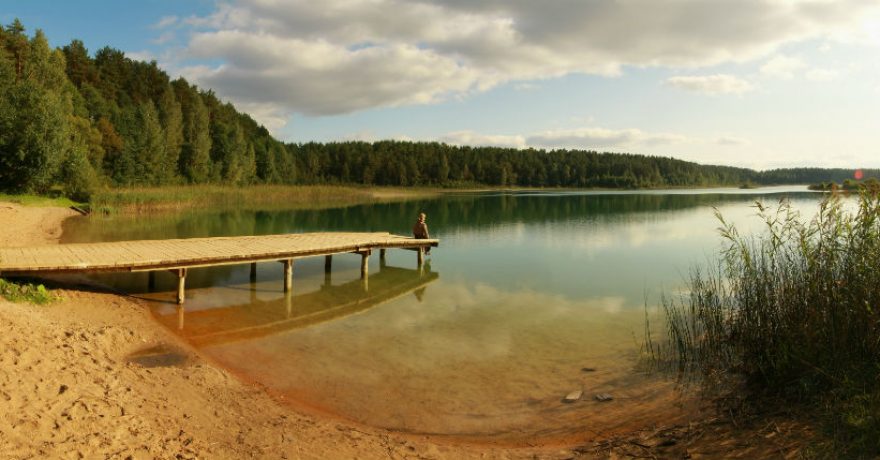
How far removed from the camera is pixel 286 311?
1206cm

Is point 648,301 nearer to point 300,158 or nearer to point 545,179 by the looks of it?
point 300,158

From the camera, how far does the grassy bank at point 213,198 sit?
34156mm

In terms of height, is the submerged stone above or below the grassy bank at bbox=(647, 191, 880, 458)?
below

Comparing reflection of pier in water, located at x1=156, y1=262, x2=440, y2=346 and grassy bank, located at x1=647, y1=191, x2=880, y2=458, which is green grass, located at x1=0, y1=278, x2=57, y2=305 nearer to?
reflection of pier in water, located at x1=156, y1=262, x2=440, y2=346

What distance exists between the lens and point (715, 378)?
7.55 meters

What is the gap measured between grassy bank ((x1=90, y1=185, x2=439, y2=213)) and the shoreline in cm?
2987

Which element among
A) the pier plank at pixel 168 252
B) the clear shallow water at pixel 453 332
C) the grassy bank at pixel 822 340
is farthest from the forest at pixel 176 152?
the grassy bank at pixel 822 340

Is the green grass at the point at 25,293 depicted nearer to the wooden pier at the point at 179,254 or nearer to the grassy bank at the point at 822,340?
the wooden pier at the point at 179,254

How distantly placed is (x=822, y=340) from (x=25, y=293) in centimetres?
1295

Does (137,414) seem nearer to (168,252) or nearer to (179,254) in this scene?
(179,254)

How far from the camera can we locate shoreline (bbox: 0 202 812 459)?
4.62 metres

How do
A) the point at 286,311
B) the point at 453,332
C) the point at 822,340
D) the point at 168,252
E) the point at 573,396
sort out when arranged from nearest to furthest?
the point at 822,340
the point at 573,396
the point at 453,332
the point at 286,311
the point at 168,252

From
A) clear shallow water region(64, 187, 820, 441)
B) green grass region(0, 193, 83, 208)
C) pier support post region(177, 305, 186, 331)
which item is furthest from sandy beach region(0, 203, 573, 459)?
green grass region(0, 193, 83, 208)

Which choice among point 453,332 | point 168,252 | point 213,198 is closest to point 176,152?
point 213,198
